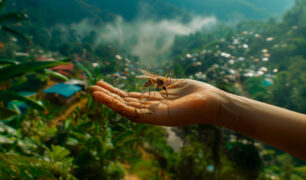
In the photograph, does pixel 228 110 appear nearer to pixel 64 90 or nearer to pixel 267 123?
pixel 267 123

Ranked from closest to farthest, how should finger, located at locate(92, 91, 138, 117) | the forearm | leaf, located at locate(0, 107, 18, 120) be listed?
the forearm < finger, located at locate(92, 91, 138, 117) < leaf, located at locate(0, 107, 18, 120)

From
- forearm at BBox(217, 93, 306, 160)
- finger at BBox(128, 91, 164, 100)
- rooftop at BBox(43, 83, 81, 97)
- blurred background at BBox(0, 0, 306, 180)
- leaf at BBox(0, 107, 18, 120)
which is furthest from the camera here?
rooftop at BBox(43, 83, 81, 97)

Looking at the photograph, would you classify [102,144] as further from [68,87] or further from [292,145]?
[68,87]

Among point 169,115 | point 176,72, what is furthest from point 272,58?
point 169,115

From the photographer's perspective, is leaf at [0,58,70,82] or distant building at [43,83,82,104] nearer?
leaf at [0,58,70,82]

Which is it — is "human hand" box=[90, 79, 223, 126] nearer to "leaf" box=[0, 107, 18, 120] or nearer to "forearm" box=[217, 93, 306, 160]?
"forearm" box=[217, 93, 306, 160]

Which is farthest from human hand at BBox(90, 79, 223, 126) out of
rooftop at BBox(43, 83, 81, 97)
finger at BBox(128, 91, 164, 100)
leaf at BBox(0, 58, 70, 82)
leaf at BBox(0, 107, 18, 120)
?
rooftop at BBox(43, 83, 81, 97)
